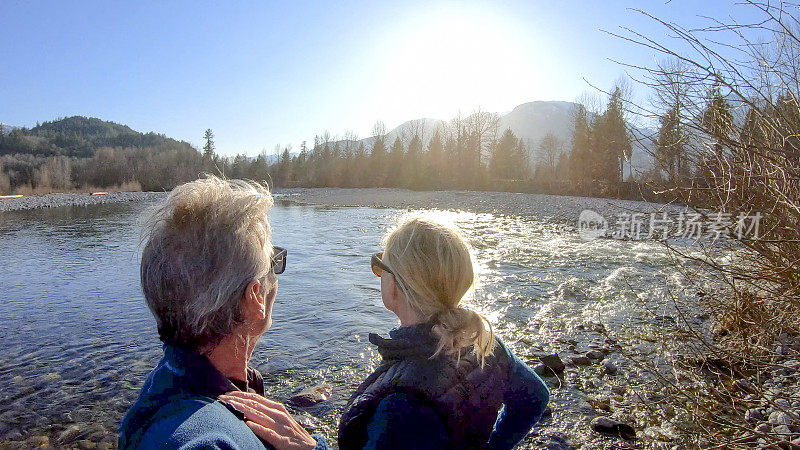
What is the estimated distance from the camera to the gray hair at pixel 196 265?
62.0 inches

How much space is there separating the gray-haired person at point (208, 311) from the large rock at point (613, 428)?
3.53 metres

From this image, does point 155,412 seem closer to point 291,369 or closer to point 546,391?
point 546,391

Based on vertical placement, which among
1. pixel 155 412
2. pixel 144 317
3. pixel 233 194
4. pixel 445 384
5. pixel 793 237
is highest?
pixel 233 194

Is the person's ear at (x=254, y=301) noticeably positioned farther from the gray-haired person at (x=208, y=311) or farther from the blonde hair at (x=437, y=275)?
the blonde hair at (x=437, y=275)

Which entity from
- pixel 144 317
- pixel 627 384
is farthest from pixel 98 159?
pixel 627 384

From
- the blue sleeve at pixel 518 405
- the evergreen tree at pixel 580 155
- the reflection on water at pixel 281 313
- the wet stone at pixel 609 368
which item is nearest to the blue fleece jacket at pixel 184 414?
the blue sleeve at pixel 518 405

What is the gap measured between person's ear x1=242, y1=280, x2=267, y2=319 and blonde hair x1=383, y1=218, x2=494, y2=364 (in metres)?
0.65

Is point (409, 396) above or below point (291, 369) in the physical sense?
above

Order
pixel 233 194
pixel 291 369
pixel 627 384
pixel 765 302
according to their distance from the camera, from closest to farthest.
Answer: pixel 233 194, pixel 765 302, pixel 627 384, pixel 291 369

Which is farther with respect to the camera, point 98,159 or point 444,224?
point 98,159

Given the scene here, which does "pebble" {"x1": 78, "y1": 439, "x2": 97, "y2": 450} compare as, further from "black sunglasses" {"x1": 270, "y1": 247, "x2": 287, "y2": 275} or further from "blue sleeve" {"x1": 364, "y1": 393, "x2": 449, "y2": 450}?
"blue sleeve" {"x1": 364, "y1": 393, "x2": 449, "y2": 450}

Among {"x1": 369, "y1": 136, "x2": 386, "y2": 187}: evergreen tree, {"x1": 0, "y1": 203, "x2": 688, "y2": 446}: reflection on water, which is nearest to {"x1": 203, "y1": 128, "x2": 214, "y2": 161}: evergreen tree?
{"x1": 369, "y1": 136, "x2": 386, "y2": 187}: evergreen tree

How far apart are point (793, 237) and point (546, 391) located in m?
2.64

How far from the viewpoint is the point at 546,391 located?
2.23m
